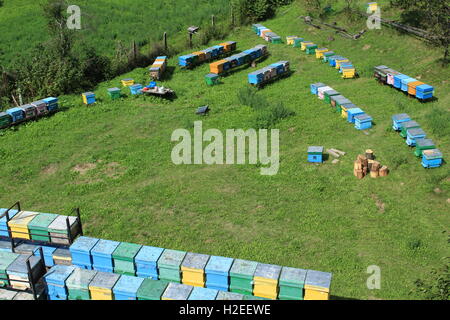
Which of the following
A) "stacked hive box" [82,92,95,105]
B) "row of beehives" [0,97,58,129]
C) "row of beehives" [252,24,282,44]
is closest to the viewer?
"row of beehives" [0,97,58,129]

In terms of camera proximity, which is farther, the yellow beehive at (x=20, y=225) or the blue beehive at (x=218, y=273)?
the yellow beehive at (x=20, y=225)

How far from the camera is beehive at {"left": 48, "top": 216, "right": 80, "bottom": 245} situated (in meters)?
17.4

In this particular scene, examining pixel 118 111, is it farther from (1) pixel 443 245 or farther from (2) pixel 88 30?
(1) pixel 443 245

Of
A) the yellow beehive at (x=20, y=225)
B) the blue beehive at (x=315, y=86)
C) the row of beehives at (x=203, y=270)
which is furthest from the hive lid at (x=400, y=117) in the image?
the yellow beehive at (x=20, y=225)

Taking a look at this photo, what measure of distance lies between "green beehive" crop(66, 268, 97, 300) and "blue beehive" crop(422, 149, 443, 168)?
15.6m

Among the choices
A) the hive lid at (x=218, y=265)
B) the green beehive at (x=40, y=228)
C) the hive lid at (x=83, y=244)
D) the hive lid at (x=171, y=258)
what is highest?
the green beehive at (x=40, y=228)

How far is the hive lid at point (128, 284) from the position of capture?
15203 millimetres

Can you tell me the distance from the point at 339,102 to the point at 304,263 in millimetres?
13005

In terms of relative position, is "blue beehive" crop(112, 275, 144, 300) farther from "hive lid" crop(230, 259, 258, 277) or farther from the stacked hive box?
the stacked hive box

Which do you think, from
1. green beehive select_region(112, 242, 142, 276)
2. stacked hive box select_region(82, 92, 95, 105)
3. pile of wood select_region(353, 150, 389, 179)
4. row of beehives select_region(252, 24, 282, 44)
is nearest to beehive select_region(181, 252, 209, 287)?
green beehive select_region(112, 242, 142, 276)

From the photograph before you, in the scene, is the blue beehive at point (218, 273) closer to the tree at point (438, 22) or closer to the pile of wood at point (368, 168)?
the pile of wood at point (368, 168)

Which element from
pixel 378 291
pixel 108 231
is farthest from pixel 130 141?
pixel 378 291

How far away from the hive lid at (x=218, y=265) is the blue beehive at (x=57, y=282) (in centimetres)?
439

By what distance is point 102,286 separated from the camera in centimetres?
1538
